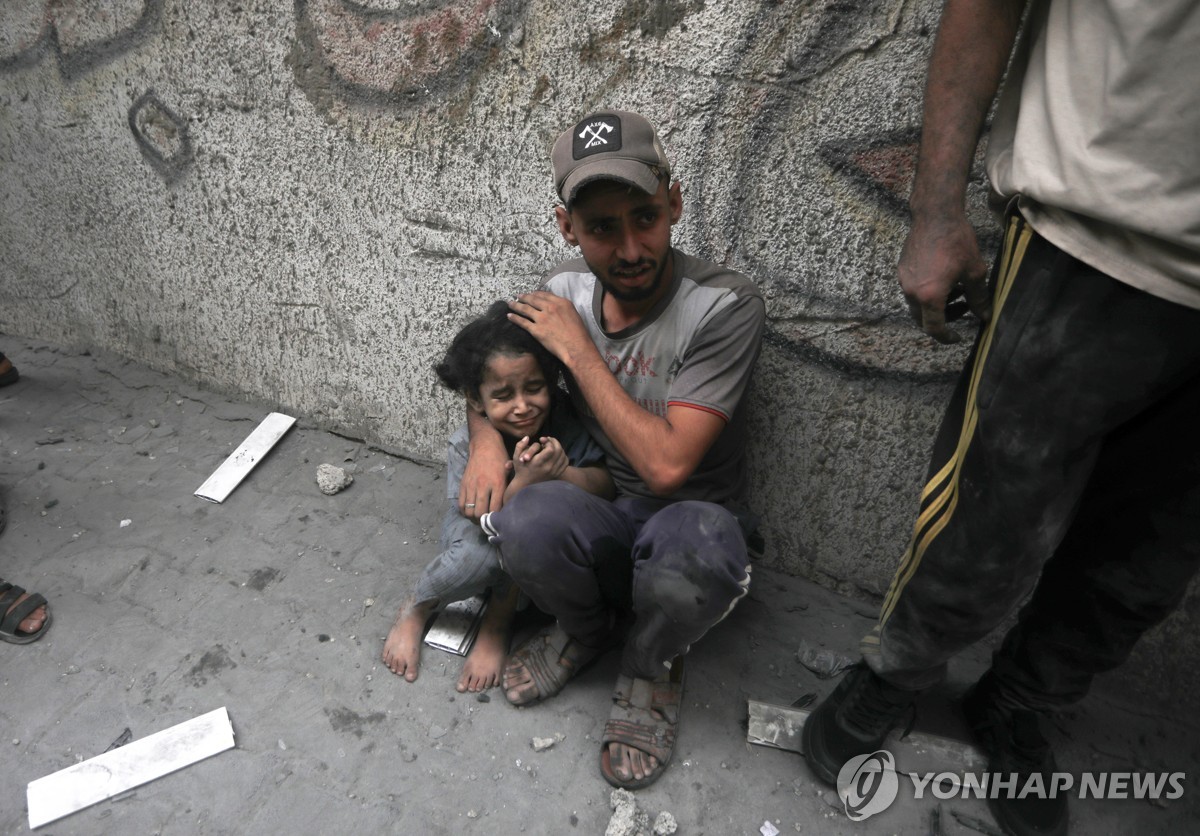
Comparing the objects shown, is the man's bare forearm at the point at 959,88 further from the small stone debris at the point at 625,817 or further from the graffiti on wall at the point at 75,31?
the graffiti on wall at the point at 75,31

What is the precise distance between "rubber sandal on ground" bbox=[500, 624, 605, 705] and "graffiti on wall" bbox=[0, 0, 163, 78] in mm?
2343

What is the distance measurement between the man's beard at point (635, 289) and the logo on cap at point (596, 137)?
0.24 metres

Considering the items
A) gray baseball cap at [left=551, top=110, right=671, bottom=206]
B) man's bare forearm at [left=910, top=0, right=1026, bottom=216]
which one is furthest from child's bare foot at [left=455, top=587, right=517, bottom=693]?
man's bare forearm at [left=910, top=0, right=1026, bottom=216]

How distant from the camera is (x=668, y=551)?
1.48 m

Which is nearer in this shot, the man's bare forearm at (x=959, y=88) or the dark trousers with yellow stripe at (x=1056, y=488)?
the dark trousers with yellow stripe at (x=1056, y=488)

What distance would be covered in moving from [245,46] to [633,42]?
4.27 feet

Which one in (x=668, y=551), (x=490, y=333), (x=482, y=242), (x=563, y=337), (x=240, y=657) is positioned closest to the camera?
(x=668, y=551)

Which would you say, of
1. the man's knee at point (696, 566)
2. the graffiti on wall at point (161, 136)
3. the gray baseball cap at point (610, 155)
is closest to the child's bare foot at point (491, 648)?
the man's knee at point (696, 566)

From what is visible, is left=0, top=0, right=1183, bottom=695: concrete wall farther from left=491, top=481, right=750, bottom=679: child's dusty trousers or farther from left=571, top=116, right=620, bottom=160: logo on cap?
left=491, top=481, right=750, bottom=679: child's dusty trousers

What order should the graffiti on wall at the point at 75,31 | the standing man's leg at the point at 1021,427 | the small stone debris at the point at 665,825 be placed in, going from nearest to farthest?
the standing man's leg at the point at 1021,427 < the small stone debris at the point at 665,825 < the graffiti on wall at the point at 75,31

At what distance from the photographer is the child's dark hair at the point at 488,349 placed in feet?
5.56

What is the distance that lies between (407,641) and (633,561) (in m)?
0.69

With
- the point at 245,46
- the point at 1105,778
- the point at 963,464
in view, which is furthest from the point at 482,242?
the point at 1105,778

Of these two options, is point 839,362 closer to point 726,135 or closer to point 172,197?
point 726,135
